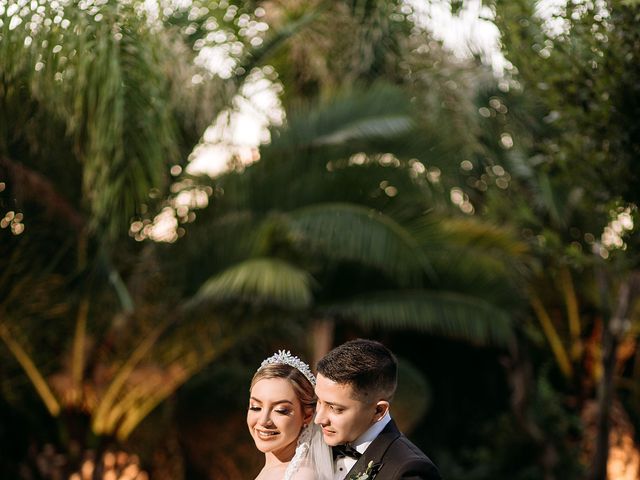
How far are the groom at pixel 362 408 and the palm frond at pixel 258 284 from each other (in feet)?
15.3

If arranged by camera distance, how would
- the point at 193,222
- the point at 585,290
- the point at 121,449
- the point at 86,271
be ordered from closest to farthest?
the point at 86,271 → the point at 193,222 → the point at 121,449 → the point at 585,290

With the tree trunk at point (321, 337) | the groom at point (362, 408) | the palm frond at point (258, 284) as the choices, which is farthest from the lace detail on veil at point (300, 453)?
the tree trunk at point (321, 337)

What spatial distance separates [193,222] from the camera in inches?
361

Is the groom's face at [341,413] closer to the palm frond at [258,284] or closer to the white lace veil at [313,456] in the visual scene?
the white lace veil at [313,456]

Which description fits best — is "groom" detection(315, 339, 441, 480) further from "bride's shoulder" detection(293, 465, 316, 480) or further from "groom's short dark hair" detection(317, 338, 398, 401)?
"bride's shoulder" detection(293, 465, 316, 480)

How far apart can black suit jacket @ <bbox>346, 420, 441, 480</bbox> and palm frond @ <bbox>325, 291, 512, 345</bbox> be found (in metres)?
6.71

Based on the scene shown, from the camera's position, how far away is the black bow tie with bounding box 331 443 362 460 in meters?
3.62

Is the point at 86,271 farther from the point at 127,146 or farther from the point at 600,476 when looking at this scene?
the point at 600,476

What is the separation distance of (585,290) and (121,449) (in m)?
7.11

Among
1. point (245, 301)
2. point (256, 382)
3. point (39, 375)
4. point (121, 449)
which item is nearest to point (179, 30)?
point (245, 301)

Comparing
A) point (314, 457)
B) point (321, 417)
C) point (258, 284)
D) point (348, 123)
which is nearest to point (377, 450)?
point (321, 417)

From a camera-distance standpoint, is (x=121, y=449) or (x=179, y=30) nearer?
(x=179, y=30)

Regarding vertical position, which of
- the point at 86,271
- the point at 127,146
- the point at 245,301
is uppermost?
the point at 127,146

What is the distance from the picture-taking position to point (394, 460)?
3418 millimetres
